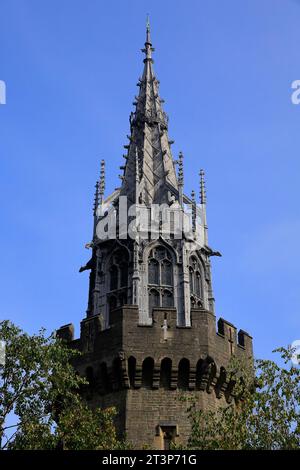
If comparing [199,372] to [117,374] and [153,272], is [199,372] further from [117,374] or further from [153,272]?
[153,272]

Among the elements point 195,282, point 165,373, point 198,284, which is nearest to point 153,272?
point 195,282

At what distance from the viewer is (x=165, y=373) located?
29.3 m

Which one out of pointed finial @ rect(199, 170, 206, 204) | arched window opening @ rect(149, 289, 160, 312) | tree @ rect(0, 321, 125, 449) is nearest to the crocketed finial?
pointed finial @ rect(199, 170, 206, 204)

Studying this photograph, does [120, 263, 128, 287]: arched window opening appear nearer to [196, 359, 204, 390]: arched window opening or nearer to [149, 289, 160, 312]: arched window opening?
[149, 289, 160, 312]: arched window opening

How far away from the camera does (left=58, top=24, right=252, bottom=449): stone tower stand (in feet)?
94.9

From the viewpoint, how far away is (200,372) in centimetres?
2936

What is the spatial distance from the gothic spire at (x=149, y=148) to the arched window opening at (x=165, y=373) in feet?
37.5

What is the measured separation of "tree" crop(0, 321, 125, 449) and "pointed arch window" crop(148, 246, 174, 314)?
9.88m

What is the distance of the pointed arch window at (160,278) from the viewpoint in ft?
115

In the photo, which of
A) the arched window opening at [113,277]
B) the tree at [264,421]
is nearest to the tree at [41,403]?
the tree at [264,421]

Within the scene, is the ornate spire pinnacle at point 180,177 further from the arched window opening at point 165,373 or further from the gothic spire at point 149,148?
the arched window opening at point 165,373
